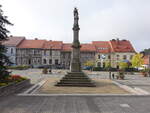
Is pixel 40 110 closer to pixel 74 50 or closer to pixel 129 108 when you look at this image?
pixel 129 108

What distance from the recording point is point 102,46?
7862 centimetres

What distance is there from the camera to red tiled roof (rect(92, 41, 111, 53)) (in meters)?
77.2

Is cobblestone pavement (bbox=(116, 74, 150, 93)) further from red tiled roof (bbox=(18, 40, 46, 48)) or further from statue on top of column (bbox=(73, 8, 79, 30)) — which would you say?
red tiled roof (bbox=(18, 40, 46, 48))

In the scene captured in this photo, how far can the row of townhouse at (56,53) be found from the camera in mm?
75750

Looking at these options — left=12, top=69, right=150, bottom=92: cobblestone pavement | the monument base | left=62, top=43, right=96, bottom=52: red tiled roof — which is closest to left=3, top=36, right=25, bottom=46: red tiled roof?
left=62, top=43, right=96, bottom=52: red tiled roof

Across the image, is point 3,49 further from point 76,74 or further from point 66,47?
point 66,47

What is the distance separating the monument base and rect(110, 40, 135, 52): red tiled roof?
177 feet

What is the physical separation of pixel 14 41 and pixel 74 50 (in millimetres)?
54871

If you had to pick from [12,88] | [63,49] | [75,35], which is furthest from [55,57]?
[12,88]

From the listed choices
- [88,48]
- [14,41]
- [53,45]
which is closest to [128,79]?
[88,48]

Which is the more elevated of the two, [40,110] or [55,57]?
[55,57]

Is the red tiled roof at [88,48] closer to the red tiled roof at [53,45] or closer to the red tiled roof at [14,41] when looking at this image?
the red tiled roof at [53,45]

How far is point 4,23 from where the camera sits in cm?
1734

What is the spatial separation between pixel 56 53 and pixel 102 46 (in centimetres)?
1640
